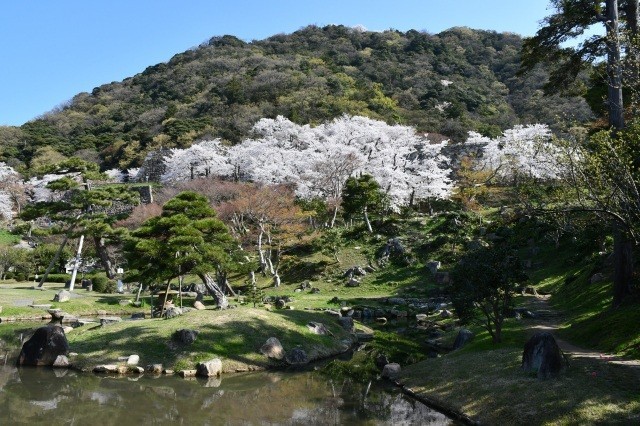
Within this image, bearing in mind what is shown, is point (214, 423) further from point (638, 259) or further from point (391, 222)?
point (391, 222)

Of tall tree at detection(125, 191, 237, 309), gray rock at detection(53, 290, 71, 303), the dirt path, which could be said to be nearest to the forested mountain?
gray rock at detection(53, 290, 71, 303)

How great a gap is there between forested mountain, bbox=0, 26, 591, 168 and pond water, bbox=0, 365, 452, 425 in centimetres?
5187

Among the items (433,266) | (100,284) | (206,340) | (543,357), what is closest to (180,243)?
(206,340)

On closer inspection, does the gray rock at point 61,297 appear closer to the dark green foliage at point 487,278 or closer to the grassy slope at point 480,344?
the grassy slope at point 480,344

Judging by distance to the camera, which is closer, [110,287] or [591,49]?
[591,49]

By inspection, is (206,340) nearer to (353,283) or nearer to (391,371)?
(391,371)

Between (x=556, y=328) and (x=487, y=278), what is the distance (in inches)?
208

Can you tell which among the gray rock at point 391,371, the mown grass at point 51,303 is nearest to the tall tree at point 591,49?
the gray rock at point 391,371

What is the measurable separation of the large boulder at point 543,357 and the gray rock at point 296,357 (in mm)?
7709

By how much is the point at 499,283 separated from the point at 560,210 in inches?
141

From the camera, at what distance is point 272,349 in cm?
1689

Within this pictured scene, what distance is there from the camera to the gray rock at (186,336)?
53.8 feet

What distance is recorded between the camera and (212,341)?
54.3 feet

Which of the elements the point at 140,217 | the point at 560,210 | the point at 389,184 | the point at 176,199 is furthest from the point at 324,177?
the point at 560,210
